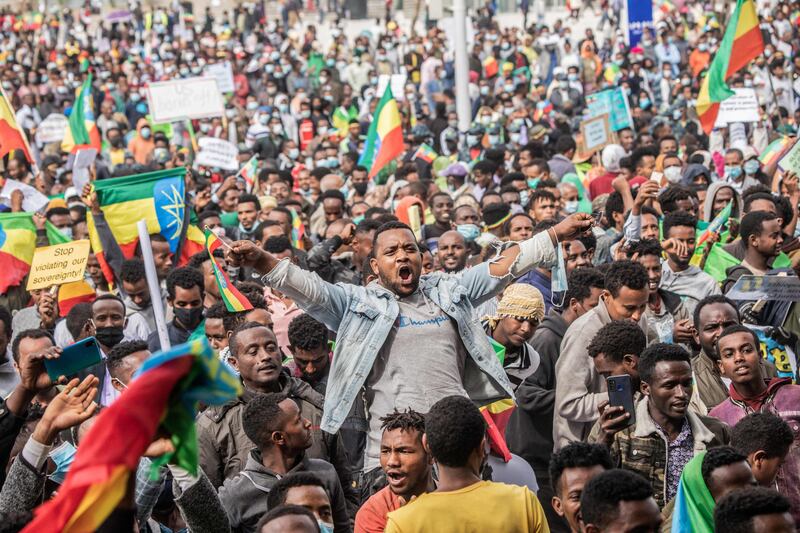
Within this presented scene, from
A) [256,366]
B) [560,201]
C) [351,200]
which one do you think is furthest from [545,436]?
[351,200]

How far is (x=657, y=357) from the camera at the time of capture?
18.9 feet

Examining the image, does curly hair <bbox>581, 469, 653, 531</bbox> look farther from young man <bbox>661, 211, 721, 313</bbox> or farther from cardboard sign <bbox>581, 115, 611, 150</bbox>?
cardboard sign <bbox>581, 115, 611, 150</bbox>

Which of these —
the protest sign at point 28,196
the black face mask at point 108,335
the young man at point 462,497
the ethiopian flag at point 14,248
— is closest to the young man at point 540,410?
the young man at point 462,497

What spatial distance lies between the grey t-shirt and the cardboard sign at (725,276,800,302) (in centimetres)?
234

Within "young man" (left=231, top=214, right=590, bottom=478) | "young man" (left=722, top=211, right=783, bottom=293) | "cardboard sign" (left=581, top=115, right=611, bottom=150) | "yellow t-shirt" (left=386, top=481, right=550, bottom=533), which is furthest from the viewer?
"cardboard sign" (left=581, top=115, right=611, bottom=150)

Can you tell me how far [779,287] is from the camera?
7.62 metres

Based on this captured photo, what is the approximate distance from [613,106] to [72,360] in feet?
35.7

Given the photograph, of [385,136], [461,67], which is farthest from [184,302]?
[461,67]

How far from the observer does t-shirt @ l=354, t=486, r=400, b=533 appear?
5272 mm

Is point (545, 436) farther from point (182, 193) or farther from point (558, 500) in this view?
point (182, 193)

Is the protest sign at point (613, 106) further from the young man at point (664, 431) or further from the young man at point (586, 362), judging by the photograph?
the young man at point (664, 431)

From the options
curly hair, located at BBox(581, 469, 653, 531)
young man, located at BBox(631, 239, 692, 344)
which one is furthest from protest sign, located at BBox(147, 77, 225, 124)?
curly hair, located at BBox(581, 469, 653, 531)

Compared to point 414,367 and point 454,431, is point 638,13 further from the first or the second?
point 454,431

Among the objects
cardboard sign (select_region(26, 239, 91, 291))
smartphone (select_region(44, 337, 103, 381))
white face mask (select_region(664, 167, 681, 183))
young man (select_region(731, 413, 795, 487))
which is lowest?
white face mask (select_region(664, 167, 681, 183))
